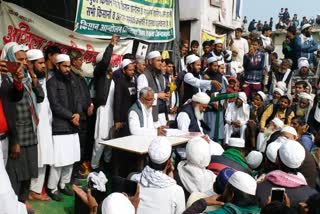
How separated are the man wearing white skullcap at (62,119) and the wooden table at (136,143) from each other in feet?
1.47

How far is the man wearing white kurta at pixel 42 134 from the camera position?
470 cm

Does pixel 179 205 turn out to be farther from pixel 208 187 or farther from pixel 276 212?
pixel 276 212

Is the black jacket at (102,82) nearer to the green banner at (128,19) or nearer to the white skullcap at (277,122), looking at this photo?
the green banner at (128,19)

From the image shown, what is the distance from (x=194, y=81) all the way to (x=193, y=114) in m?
1.40

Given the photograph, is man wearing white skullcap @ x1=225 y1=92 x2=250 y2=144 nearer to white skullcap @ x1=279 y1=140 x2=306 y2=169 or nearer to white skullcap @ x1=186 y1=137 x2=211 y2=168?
white skullcap @ x1=186 y1=137 x2=211 y2=168

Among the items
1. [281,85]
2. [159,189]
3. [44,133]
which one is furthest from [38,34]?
[281,85]

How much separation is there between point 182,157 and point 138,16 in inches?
145

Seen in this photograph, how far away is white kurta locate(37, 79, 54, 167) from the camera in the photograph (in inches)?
188

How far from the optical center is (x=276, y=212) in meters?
2.31

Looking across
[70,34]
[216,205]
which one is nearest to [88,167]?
[70,34]

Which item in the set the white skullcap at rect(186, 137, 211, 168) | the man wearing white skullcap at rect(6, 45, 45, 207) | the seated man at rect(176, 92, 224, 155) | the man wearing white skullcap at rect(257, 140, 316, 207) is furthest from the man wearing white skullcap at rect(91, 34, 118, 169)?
the man wearing white skullcap at rect(257, 140, 316, 207)

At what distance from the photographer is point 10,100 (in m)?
3.82

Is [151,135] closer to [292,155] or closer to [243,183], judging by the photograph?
[292,155]

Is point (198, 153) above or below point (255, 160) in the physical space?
above
